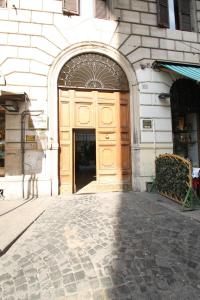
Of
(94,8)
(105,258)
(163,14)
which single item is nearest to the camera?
(105,258)

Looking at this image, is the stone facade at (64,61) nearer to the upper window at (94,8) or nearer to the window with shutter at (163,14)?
the window with shutter at (163,14)

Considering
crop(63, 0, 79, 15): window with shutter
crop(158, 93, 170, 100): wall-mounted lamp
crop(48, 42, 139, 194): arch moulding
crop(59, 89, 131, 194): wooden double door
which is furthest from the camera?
crop(158, 93, 170, 100): wall-mounted lamp

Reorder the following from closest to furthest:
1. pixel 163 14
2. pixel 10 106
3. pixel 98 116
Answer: pixel 10 106 → pixel 98 116 → pixel 163 14

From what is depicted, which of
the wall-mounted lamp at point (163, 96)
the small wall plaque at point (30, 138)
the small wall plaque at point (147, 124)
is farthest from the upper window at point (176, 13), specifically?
the small wall plaque at point (30, 138)

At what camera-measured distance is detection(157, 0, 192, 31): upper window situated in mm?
9641

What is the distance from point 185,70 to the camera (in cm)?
852

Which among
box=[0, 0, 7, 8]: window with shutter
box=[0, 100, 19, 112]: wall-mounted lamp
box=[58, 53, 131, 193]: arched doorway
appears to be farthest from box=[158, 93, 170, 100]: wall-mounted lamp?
box=[0, 0, 7, 8]: window with shutter

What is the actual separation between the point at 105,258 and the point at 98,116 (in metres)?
5.70

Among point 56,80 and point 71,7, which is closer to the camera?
point 56,80

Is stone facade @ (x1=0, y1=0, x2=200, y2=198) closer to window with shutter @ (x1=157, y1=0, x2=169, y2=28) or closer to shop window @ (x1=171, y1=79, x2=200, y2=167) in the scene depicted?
window with shutter @ (x1=157, y1=0, x2=169, y2=28)

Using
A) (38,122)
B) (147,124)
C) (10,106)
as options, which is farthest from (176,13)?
(10,106)

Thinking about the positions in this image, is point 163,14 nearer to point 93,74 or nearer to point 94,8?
point 94,8

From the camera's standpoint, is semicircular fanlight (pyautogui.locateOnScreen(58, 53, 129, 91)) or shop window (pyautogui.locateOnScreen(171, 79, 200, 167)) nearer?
semicircular fanlight (pyautogui.locateOnScreen(58, 53, 129, 91))

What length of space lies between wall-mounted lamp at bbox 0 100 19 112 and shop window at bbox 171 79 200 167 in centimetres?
598
